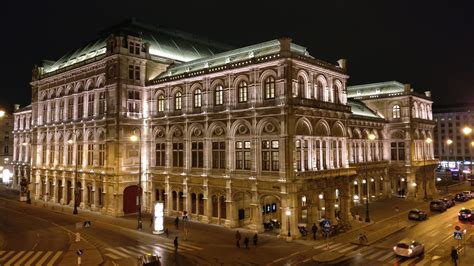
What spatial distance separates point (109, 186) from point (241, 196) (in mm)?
19805

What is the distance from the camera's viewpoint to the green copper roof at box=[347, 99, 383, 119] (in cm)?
6307

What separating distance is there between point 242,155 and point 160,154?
48.3 ft

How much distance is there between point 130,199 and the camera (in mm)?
51875

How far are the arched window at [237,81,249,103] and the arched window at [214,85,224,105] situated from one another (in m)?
2.67

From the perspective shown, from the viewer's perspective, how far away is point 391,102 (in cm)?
6825

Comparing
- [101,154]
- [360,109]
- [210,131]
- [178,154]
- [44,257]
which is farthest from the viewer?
[360,109]

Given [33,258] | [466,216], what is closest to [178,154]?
[33,258]

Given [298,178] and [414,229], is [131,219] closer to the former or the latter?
[298,178]

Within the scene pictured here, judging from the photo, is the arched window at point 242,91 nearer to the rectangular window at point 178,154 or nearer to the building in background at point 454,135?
the rectangular window at point 178,154

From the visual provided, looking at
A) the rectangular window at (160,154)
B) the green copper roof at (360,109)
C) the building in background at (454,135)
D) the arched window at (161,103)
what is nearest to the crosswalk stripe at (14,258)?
the rectangular window at (160,154)

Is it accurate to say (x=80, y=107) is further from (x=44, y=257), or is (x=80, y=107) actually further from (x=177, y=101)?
(x=44, y=257)

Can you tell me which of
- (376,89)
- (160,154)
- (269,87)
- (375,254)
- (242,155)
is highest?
(376,89)

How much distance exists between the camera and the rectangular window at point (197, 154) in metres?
46.8

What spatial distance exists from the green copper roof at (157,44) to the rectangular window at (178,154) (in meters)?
16.0
